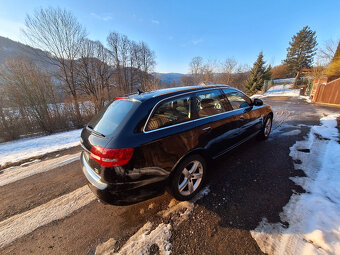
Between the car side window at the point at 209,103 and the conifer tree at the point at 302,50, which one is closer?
the car side window at the point at 209,103

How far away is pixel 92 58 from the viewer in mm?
20625

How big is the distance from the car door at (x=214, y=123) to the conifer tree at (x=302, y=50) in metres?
36.8

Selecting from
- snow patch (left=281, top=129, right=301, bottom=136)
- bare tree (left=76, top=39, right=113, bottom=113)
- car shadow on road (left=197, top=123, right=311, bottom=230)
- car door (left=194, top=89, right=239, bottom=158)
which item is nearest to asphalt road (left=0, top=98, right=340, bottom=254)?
car shadow on road (left=197, top=123, right=311, bottom=230)

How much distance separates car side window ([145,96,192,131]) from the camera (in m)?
1.81

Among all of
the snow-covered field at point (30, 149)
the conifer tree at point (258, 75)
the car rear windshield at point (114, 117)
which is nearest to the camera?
the car rear windshield at point (114, 117)

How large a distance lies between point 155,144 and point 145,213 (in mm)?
1157

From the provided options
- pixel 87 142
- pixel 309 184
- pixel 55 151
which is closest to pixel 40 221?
pixel 87 142

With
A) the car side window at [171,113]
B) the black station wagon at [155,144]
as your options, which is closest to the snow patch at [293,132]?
the black station wagon at [155,144]

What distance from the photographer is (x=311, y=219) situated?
1.69 metres

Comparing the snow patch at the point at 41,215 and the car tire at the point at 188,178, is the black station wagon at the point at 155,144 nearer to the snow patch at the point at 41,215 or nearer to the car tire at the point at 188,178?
the car tire at the point at 188,178

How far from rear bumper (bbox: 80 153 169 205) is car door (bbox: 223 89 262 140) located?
2.19 meters

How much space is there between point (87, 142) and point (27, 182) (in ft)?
7.84

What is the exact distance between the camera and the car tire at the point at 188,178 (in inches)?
78.2

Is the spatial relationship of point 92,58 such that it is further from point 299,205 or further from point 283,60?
point 283,60
